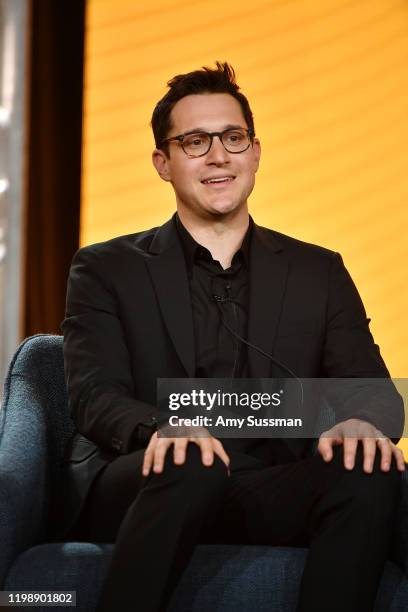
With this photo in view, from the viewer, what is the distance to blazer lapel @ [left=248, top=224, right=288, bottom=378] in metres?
1.88

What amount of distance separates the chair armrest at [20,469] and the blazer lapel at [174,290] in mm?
330

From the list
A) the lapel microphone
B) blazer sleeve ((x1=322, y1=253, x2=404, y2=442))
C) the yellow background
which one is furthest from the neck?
the yellow background

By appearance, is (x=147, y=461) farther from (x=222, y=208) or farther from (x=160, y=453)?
(x=222, y=208)

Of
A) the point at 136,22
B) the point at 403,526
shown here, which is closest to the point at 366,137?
the point at 136,22

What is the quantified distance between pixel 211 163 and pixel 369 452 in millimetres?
799

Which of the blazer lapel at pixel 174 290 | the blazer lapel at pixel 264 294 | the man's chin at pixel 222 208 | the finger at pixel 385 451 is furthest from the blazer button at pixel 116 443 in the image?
the man's chin at pixel 222 208

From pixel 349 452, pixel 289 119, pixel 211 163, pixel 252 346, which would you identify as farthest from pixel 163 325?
pixel 289 119

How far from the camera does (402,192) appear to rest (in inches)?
143

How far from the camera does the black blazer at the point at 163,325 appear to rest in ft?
5.95

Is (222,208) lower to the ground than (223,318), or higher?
higher

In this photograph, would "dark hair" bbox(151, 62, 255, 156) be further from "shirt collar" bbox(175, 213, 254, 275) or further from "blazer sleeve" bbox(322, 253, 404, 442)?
"blazer sleeve" bbox(322, 253, 404, 442)

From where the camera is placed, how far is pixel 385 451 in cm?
155

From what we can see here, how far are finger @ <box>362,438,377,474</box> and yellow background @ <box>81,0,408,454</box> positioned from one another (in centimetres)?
204

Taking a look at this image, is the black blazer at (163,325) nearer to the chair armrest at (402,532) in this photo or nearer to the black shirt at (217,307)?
the black shirt at (217,307)
